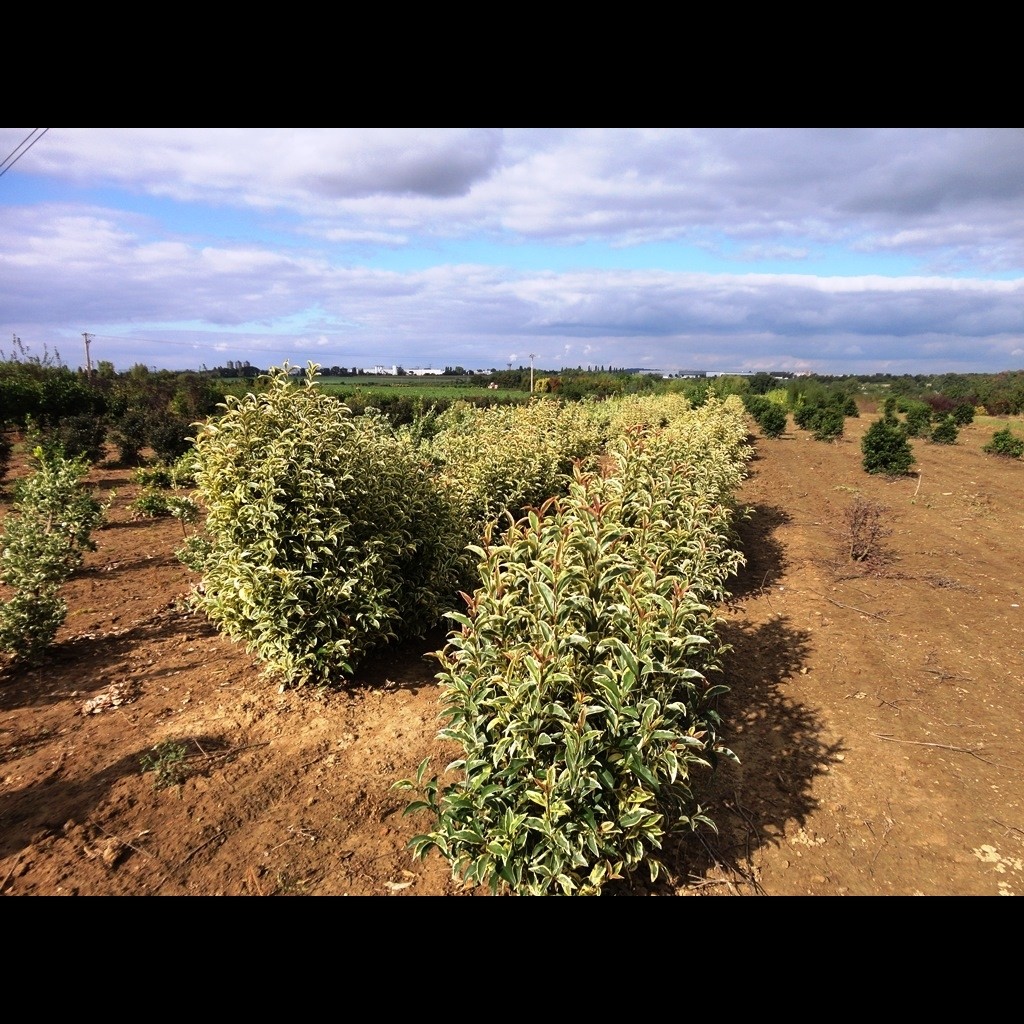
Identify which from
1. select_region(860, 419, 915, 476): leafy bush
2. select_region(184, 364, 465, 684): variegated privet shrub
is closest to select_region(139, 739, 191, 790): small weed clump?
select_region(184, 364, 465, 684): variegated privet shrub

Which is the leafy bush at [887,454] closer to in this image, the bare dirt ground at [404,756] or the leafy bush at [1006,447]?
the leafy bush at [1006,447]

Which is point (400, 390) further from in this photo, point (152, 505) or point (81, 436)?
point (152, 505)

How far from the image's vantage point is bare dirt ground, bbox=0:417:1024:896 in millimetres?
2641

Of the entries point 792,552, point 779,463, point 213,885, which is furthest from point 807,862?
point 779,463

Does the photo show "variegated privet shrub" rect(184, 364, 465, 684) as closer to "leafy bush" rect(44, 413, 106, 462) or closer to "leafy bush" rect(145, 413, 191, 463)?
"leafy bush" rect(145, 413, 191, 463)

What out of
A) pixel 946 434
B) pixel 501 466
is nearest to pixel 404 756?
pixel 501 466

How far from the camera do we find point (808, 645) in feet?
16.4

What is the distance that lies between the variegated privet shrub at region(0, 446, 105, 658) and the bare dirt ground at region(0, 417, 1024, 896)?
1.07ft

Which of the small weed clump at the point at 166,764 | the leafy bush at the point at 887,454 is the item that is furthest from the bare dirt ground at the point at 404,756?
the leafy bush at the point at 887,454

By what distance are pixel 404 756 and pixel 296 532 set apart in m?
1.73

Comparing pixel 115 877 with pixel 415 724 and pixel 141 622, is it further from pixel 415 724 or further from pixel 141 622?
pixel 141 622

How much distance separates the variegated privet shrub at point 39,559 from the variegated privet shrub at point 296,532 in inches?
53.1

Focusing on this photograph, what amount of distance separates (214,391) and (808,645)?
25.0 meters

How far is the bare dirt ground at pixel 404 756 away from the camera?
264 centimetres
